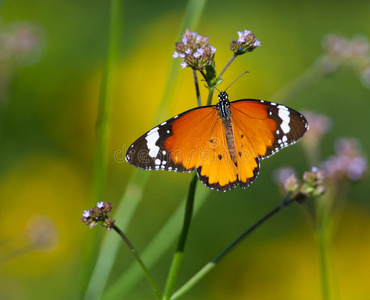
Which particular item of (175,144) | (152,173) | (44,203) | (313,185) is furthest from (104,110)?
(44,203)

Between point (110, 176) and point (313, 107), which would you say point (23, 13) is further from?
point (313, 107)

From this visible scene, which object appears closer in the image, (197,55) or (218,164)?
(197,55)

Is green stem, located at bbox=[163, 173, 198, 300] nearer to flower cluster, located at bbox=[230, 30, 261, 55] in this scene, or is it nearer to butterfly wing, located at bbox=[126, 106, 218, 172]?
butterfly wing, located at bbox=[126, 106, 218, 172]

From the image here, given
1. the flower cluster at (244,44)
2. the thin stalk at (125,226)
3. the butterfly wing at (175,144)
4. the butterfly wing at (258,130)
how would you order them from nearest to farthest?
the flower cluster at (244,44) → the butterfly wing at (175,144) → the butterfly wing at (258,130) → the thin stalk at (125,226)

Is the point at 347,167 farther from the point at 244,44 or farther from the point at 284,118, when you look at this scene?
the point at 244,44

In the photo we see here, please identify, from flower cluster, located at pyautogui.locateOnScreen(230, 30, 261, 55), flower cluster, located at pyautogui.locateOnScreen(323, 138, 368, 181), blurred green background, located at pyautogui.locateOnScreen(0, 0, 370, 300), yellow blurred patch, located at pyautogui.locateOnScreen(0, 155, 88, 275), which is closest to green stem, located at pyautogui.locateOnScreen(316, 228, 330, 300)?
flower cluster, located at pyautogui.locateOnScreen(323, 138, 368, 181)

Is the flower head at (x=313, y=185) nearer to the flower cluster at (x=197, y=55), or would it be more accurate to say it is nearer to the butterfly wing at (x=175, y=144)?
the butterfly wing at (x=175, y=144)

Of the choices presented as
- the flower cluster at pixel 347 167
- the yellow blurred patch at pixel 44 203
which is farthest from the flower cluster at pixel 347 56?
the yellow blurred patch at pixel 44 203

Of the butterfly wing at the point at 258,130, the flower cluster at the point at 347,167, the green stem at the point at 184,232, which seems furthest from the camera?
the flower cluster at the point at 347,167
